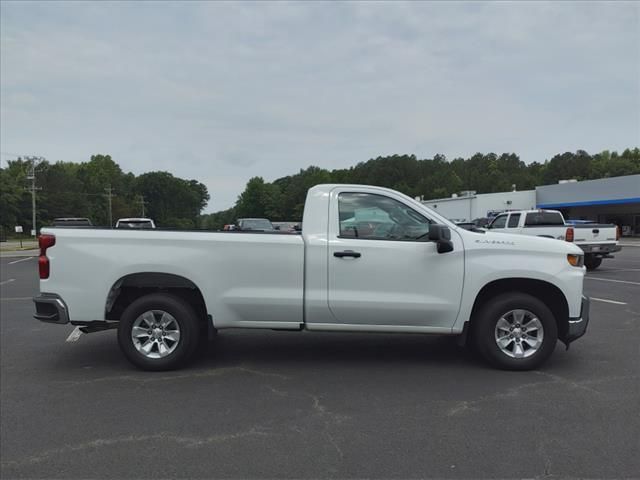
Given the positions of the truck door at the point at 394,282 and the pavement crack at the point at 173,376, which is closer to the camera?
the pavement crack at the point at 173,376

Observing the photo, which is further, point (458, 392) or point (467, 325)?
point (467, 325)

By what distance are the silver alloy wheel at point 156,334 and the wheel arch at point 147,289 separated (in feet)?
0.98

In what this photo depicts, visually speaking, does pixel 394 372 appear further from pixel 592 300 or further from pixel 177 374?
pixel 592 300


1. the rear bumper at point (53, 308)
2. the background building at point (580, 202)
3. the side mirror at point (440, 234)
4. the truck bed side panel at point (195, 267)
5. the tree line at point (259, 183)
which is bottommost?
the rear bumper at point (53, 308)

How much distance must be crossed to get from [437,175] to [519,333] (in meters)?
111

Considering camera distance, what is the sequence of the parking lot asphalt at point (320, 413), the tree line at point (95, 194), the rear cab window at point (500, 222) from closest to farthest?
the parking lot asphalt at point (320, 413), the rear cab window at point (500, 222), the tree line at point (95, 194)

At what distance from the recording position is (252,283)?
5.17 meters

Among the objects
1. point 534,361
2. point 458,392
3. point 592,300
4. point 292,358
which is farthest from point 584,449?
point 592,300

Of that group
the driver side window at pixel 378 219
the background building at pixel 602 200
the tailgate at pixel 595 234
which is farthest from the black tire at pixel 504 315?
the background building at pixel 602 200

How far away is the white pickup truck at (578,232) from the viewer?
15.2 m

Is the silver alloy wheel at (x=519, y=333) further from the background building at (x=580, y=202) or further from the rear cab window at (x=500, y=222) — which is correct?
the background building at (x=580, y=202)

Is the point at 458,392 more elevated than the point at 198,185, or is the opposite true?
the point at 198,185

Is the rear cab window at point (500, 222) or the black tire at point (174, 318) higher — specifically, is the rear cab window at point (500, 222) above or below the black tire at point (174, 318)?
above

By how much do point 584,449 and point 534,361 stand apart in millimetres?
1715
